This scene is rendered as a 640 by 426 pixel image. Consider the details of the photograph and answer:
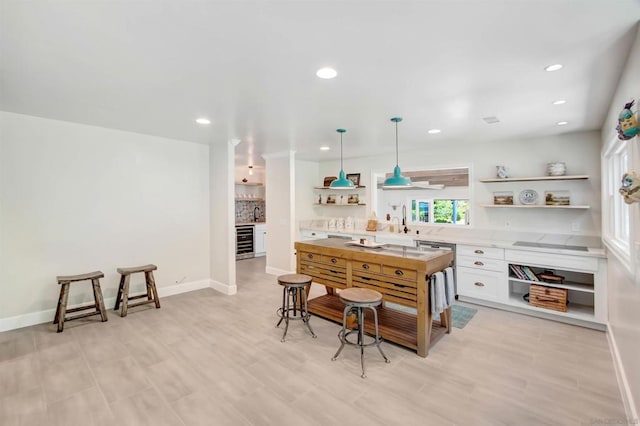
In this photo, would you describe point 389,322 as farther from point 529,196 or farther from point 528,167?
point 528,167

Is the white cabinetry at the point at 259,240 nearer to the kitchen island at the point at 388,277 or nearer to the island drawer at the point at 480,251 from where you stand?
the kitchen island at the point at 388,277

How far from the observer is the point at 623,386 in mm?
2273

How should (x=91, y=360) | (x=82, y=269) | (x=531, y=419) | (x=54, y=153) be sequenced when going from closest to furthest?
(x=531, y=419)
(x=91, y=360)
(x=54, y=153)
(x=82, y=269)

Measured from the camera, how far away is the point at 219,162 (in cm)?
491

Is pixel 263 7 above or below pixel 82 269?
above

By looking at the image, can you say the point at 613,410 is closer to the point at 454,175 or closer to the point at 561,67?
the point at 561,67

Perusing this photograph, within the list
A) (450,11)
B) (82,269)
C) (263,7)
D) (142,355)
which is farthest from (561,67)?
(82,269)

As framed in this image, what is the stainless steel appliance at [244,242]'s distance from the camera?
7.75 metres

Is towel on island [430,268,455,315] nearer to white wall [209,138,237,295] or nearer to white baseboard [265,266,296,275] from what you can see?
white wall [209,138,237,295]

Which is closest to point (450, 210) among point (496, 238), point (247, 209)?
point (496, 238)

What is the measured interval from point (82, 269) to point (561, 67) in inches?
210

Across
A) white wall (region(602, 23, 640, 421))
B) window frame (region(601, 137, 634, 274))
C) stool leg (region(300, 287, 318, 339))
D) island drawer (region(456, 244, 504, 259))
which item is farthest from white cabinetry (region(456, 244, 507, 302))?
stool leg (region(300, 287, 318, 339))

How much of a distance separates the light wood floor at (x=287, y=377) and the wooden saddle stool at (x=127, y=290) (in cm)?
30

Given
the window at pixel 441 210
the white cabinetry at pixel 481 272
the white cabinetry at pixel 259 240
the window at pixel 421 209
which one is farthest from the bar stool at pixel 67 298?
the window at pixel 421 209
